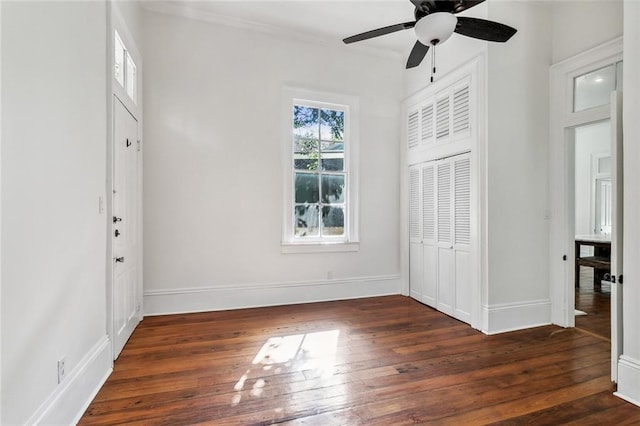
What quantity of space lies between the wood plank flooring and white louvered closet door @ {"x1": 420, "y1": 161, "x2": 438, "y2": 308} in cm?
64

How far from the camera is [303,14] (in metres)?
3.91

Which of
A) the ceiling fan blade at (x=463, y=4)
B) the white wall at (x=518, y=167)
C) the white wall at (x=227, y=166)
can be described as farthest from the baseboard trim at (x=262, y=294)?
the ceiling fan blade at (x=463, y=4)

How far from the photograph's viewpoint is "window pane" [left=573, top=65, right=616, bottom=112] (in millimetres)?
3119

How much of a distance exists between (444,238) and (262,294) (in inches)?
95.0

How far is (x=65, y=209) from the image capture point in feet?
6.19

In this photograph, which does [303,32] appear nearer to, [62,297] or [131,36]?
[131,36]

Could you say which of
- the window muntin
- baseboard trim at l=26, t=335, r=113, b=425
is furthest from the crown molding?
baseboard trim at l=26, t=335, r=113, b=425

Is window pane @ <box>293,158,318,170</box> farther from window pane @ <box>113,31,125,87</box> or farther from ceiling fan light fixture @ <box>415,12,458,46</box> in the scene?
ceiling fan light fixture @ <box>415,12,458,46</box>

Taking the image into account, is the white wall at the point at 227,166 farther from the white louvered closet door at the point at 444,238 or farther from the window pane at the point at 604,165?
the window pane at the point at 604,165

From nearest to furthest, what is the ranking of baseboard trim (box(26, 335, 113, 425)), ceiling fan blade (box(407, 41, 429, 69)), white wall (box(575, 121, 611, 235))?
1. baseboard trim (box(26, 335, 113, 425))
2. ceiling fan blade (box(407, 41, 429, 69))
3. white wall (box(575, 121, 611, 235))

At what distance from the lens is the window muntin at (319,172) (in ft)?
14.8

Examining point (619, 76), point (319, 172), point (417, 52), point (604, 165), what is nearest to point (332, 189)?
point (319, 172)

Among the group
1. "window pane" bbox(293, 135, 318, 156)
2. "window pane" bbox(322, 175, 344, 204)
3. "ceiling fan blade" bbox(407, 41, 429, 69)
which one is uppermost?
"ceiling fan blade" bbox(407, 41, 429, 69)

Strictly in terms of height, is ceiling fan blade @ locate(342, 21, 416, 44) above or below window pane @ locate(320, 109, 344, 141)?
above
